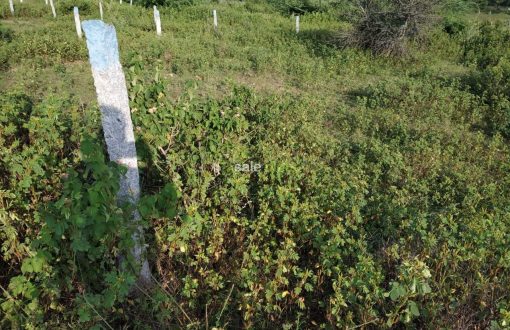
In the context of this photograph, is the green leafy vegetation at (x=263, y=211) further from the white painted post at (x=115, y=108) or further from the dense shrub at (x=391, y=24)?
the dense shrub at (x=391, y=24)

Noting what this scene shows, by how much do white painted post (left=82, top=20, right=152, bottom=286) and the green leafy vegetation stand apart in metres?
0.13

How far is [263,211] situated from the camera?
370 centimetres

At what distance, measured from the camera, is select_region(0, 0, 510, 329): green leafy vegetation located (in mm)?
2637

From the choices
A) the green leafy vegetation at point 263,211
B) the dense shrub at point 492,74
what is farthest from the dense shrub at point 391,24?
the green leafy vegetation at point 263,211

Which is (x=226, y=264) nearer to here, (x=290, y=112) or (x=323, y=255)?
(x=323, y=255)

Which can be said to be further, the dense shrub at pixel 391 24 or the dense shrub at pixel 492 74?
the dense shrub at pixel 391 24

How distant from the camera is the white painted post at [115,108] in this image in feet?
8.56

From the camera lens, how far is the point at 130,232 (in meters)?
2.66

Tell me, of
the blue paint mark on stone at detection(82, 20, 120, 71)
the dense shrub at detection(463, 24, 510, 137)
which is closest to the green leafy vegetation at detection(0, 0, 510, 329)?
the dense shrub at detection(463, 24, 510, 137)

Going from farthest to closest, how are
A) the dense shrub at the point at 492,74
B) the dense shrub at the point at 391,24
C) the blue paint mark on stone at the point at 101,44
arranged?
1. the dense shrub at the point at 391,24
2. the dense shrub at the point at 492,74
3. the blue paint mark on stone at the point at 101,44

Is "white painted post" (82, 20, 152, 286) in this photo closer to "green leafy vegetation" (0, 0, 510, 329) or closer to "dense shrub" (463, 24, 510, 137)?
"green leafy vegetation" (0, 0, 510, 329)

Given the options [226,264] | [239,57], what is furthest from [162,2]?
[226,264]

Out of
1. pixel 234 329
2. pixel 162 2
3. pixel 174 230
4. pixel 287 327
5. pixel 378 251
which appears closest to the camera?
pixel 287 327

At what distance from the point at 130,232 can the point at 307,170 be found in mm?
2488
